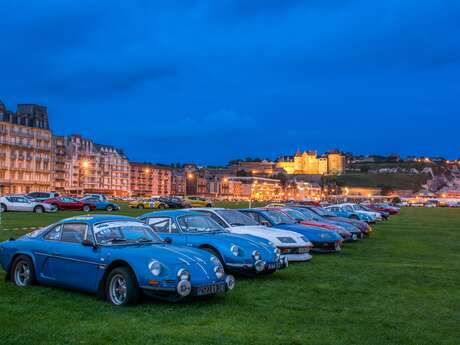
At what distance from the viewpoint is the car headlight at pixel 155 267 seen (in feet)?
30.4

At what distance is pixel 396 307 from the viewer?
10.4 meters

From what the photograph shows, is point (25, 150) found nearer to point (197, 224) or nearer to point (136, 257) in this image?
point (197, 224)

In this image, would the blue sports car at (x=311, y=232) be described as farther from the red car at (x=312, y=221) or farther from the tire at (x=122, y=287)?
the tire at (x=122, y=287)

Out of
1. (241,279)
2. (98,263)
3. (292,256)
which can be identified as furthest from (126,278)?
(292,256)

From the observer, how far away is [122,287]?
965 centimetres

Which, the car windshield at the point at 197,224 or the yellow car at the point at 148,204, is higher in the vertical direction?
the yellow car at the point at 148,204

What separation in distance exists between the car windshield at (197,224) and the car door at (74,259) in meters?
3.20

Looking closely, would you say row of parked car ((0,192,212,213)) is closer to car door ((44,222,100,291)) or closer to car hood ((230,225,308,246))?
car hood ((230,225,308,246))

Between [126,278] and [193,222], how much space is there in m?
4.31

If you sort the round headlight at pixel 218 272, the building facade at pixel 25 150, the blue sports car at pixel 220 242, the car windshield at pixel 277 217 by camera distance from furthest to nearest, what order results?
the building facade at pixel 25 150, the car windshield at pixel 277 217, the blue sports car at pixel 220 242, the round headlight at pixel 218 272

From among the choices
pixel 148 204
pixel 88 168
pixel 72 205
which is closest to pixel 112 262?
pixel 72 205

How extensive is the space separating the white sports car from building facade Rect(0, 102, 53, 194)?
122 m

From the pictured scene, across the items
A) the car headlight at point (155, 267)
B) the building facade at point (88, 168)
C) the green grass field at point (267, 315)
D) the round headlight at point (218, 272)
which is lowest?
the green grass field at point (267, 315)

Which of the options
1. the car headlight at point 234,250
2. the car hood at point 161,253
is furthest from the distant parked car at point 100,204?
the car hood at point 161,253
